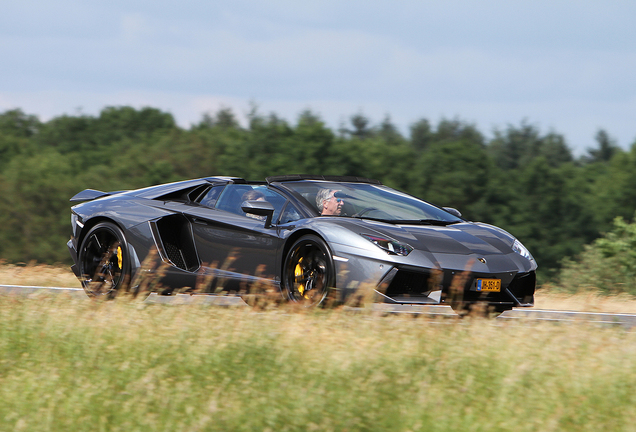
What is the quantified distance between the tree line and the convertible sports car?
1540 inches

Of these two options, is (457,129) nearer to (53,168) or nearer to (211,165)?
(211,165)

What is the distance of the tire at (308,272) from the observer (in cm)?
631

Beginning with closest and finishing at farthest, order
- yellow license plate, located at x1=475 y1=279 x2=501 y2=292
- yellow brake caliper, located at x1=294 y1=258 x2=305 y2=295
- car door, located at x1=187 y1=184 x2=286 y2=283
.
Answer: yellow license plate, located at x1=475 y1=279 x2=501 y2=292
yellow brake caliper, located at x1=294 y1=258 x2=305 y2=295
car door, located at x1=187 y1=184 x2=286 y2=283

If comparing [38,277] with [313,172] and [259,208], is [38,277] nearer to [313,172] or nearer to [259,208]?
[259,208]

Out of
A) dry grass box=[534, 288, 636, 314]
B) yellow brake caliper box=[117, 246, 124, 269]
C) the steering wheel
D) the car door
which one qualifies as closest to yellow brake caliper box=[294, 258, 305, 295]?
the car door

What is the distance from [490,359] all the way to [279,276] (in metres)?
2.44

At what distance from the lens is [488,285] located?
20.8 feet

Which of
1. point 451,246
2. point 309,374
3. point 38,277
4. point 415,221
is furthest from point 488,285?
point 38,277

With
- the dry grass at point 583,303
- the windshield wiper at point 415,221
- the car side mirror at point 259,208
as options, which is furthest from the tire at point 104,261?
the dry grass at point 583,303

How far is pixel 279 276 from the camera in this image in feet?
22.1

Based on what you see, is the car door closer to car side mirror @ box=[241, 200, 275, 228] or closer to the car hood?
car side mirror @ box=[241, 200, 275, 228]

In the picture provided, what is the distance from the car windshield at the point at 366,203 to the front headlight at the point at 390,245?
0.64 metres

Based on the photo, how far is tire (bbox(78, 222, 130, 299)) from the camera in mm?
7750

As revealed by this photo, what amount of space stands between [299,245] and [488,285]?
1.56m
